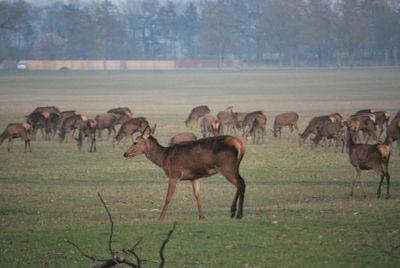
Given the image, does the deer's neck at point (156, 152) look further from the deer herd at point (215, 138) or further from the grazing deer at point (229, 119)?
the grazing deer at point (229, 119)

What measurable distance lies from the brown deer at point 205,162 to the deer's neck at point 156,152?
132 mm

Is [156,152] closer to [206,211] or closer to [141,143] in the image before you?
[141,143]

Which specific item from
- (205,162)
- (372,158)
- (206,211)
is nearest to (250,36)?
(372,158)

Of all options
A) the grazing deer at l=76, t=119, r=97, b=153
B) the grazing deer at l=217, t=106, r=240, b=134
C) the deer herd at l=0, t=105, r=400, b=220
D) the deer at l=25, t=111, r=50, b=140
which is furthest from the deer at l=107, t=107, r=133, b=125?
the grazing deer at l=76, t=119, r=97, b=153

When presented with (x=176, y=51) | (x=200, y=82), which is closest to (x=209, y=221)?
(x=200, y=82)

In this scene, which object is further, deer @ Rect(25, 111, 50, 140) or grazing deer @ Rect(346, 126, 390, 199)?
deer @ Rect(25, 111, 50, 140)

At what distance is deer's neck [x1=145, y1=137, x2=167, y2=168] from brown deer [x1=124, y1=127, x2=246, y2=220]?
0.13m

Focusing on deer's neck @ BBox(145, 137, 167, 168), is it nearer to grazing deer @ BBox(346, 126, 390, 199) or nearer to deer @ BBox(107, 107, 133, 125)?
grazing deer @ BBox(346, 126, 390, 199)

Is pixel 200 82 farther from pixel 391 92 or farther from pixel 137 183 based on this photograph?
pixel 137 183

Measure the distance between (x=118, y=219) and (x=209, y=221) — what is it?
5.53ft

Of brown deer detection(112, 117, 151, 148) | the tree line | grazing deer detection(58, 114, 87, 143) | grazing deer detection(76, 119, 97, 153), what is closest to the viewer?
grazing deer detection(76, 119, 97, 153)

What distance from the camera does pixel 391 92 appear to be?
61312mm

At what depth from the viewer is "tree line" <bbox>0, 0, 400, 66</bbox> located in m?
116

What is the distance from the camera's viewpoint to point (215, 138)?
1167 cm
